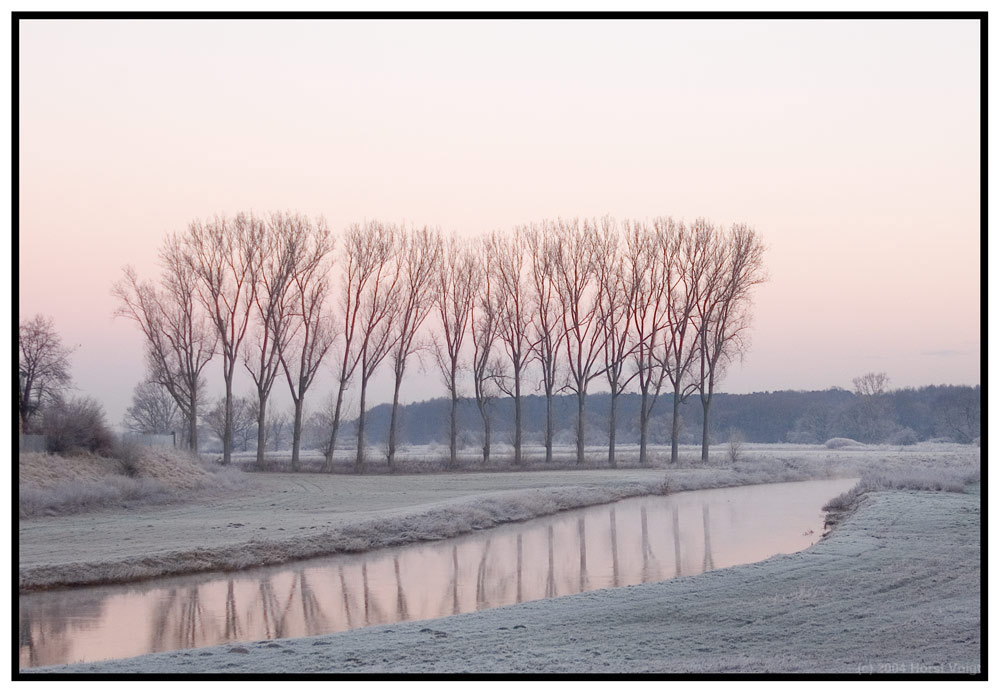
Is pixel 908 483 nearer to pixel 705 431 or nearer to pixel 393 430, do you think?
pixel 705 431

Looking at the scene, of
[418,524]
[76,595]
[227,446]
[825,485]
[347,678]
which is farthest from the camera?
[227,446]

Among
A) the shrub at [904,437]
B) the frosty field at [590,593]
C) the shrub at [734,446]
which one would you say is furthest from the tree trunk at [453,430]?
the shrub at [904,437]

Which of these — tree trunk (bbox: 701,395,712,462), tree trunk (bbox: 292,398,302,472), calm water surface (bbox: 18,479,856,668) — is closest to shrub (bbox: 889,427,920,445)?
tree trunk (bbox: 701,395,712,462)

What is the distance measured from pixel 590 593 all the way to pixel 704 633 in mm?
3359

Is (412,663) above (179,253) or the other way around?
the other way around

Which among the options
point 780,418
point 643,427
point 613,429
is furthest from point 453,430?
point 780,418

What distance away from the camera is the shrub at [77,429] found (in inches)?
1148

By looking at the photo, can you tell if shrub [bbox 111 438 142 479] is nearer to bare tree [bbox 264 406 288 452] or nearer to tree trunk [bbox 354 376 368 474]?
tree trunk [bbox 354 376 368 474]

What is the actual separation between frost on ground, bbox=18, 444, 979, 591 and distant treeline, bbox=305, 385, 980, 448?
2.29m

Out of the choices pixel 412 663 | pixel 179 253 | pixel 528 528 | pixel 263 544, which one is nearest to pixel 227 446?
pixel 179 253

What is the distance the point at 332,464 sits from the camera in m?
48.8

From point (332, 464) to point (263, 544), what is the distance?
29233 millimetres

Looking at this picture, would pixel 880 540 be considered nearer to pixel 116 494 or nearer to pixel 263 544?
pixel 263 544

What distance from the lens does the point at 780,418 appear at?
5394 cm
